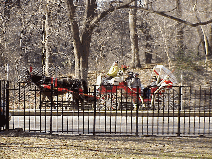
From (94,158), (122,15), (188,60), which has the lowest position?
(94,158)

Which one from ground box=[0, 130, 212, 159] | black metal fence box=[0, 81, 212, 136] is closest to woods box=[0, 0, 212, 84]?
black metal fence box=[0, 81, 212, 136]

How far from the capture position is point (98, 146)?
1023 centimetres

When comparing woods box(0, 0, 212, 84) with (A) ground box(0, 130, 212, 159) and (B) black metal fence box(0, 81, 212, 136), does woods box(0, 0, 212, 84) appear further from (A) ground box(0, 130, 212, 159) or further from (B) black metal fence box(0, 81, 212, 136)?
(A) ground box(0, 130, 212, 159)

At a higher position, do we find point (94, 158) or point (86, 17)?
point (86, 17)

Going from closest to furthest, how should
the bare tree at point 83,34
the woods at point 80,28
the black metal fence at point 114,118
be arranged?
the black metal fence at point 114,118 < the bare tree at point 83,34 < the woods at point 80,28

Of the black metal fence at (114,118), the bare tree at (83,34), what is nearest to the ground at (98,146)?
the black metal fence at (114,118)

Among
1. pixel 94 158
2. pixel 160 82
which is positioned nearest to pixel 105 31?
pixel 160 82

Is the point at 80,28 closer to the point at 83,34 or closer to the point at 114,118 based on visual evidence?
the point at 83,34

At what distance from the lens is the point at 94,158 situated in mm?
8828

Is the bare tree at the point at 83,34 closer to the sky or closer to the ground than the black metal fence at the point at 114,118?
closer to the sky

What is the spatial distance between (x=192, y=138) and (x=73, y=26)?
14305 mm

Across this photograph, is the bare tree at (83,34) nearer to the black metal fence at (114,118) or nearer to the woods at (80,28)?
the woods at (80,28)

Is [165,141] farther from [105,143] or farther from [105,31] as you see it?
[105,31]

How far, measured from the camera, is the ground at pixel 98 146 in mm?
9234
